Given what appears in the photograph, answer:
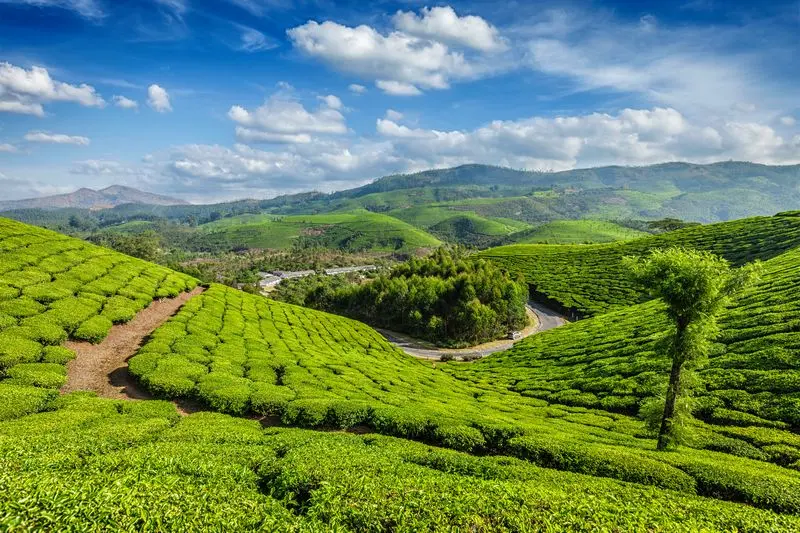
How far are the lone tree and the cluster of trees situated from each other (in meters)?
70.4

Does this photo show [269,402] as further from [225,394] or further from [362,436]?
[362,436]

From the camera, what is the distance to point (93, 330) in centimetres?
3262

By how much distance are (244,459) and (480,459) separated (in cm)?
1027

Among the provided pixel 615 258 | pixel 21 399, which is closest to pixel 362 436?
pixel 21 399

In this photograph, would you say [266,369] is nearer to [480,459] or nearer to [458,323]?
[480,459]

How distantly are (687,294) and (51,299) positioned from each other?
50.7 m

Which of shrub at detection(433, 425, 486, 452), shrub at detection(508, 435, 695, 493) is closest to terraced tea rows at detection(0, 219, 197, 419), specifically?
shrub at detection(433, 425, 486, 452)

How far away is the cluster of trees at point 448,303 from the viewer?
94.1 m

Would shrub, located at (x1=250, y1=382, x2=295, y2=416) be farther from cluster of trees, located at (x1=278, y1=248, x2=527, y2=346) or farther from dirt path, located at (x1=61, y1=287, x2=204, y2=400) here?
cluster of trees, located at (x1=278, y1=248, x2=527, y2=346)

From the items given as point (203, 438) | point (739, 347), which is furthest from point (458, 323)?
point (203, 438)

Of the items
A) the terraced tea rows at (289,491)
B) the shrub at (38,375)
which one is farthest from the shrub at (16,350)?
the terraced tea rows at (289,491)

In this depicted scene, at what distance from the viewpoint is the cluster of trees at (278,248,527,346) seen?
94125 mm

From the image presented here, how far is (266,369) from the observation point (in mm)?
33125

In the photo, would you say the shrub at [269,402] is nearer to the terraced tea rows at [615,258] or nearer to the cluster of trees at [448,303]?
the cluster of trees at [448,303]
